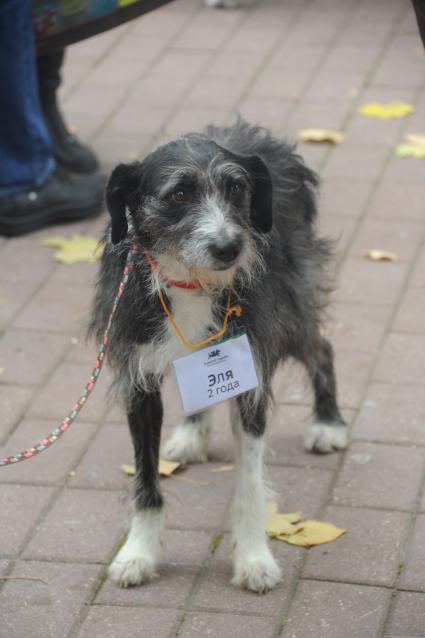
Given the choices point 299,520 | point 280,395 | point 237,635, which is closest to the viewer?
point 237,635

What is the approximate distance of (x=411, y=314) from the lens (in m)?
5.63

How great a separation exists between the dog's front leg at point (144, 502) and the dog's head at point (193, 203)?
64 cm

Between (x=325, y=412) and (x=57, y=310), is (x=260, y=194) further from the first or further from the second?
(x=57, y=310)

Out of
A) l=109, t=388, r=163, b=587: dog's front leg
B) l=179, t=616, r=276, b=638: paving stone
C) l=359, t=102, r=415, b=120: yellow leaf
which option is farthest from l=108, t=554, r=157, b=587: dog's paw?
l=359, t=102, r=415, b=120: yellow leaf

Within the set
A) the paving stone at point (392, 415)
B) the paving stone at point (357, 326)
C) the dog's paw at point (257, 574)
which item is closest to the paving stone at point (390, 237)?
the paving stone at point (357, 326)

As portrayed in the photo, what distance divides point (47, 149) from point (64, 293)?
3.38ft

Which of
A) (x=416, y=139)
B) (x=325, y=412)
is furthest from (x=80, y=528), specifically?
(x=416, y=139)

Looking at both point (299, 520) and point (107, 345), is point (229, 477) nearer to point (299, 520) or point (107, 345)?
point (299, 520)

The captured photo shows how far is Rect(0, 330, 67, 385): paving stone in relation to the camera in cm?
536

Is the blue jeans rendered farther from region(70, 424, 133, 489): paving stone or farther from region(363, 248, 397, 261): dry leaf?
region(70, 424, 133, 489): paving stone

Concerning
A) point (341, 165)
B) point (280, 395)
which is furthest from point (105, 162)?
point (280, 395)

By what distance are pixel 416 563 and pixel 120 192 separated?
1.56m

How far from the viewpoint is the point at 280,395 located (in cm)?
514

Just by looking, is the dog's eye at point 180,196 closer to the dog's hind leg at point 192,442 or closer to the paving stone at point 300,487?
the paving stone at point 300,487
